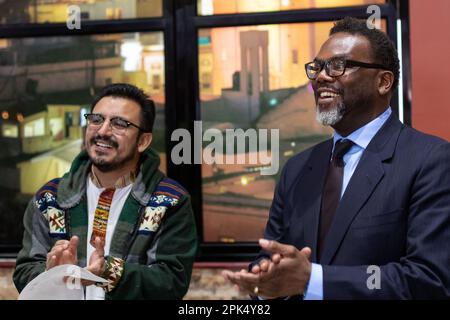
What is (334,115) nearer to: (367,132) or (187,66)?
(367,132)

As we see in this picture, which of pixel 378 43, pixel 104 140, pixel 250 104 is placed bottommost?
pixel 104 140

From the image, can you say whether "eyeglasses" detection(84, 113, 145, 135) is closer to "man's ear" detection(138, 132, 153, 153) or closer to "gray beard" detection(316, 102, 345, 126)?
"man's ear" detection(138, 132, 153, 153)

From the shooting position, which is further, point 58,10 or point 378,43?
point 58,10

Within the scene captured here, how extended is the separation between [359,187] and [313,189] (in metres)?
0.24

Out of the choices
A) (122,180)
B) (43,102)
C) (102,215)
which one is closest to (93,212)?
(102,215)

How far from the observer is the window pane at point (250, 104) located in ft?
14.6

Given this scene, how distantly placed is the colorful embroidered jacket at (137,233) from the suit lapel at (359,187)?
0.81 meters

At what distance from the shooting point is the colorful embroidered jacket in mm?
2748

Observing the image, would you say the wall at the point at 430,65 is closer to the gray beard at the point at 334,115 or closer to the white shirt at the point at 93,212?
the gray beard at the point at 334,115

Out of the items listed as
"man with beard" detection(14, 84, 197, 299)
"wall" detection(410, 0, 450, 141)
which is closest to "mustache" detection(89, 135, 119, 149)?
"man with beard" detection(14, 84, 197, 299)
